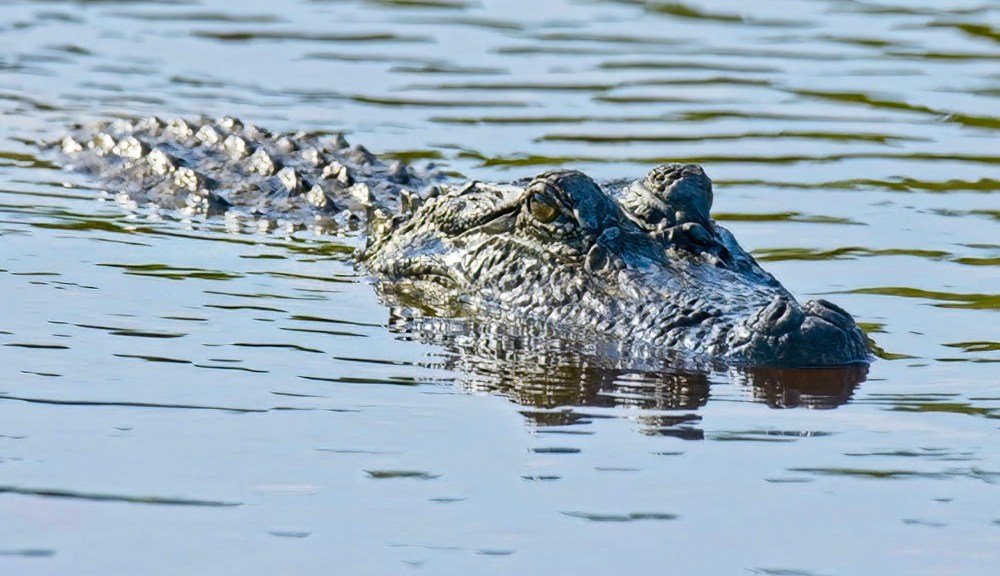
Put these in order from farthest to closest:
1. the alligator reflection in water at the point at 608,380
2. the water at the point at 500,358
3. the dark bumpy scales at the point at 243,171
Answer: the dark bumpy scales at the point at 243,171 < the alligator reflection in water at the point at 608,380 < the water at the point at 500,358

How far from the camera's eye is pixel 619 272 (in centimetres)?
765

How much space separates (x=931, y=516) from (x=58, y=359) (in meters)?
3.28

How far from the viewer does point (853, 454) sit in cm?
584

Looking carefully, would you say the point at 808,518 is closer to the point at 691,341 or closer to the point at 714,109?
the point at 691,341

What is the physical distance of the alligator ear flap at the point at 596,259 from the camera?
305 inches

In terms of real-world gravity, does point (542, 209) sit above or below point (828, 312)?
above

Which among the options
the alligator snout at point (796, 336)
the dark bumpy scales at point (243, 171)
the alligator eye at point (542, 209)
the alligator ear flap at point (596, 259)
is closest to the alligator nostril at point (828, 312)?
the alligator snout at point (796, 336)

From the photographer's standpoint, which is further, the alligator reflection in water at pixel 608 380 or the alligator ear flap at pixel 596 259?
the alligator ear flap at pixel 596 259

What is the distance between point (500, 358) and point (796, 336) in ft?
3.87

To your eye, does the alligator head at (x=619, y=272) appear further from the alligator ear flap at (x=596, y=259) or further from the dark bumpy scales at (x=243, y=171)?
the dark bumpy scales at (x=243, y=171)

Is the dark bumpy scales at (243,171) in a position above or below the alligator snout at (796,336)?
above

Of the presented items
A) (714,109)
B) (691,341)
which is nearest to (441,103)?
(714,109)

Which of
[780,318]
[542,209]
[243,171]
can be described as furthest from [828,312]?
[243,171]

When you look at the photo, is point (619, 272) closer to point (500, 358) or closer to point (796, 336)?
point (500, 358)
